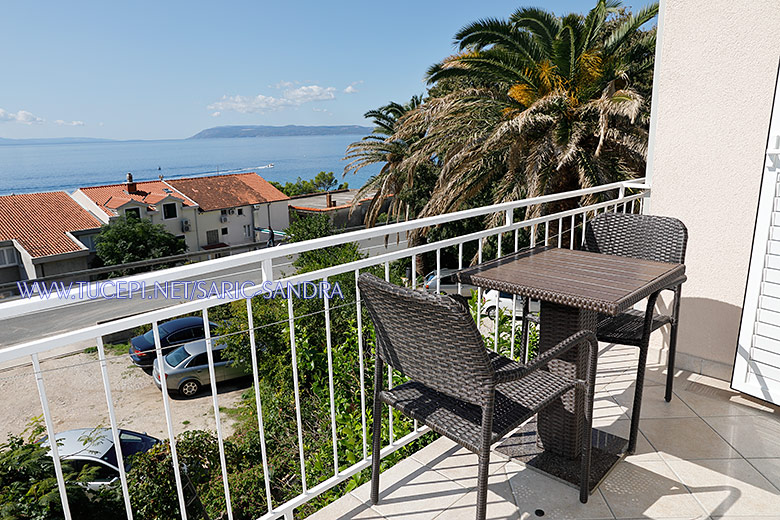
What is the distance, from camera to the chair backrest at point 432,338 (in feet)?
4.93

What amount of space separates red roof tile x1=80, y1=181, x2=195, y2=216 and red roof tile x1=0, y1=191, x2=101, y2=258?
119cm

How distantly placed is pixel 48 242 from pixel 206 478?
32.5 metres

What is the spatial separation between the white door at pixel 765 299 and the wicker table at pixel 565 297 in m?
0.75

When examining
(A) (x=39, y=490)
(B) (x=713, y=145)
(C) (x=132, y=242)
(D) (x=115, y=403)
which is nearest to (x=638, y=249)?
(B) (x=713, y=145)

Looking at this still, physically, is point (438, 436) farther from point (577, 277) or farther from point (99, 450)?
point (99, 450)

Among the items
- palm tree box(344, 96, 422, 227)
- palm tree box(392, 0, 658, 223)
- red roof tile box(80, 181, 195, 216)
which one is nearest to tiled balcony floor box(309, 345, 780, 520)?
palm tree box(392, 0, 658, 223)

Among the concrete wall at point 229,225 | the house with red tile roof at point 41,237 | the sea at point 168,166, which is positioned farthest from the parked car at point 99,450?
the sea at point 168,166

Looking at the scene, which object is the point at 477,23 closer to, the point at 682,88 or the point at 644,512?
the point at 682,88

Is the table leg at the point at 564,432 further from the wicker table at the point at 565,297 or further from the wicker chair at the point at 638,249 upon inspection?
the wicker chair at the point at 638,249

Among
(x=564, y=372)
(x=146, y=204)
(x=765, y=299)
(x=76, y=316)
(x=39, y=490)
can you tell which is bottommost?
(x=76, y=316)

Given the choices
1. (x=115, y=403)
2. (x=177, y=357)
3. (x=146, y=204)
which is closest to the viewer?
(x=177, y=357)

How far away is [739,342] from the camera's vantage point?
287 cm

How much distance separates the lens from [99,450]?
25.1 ft

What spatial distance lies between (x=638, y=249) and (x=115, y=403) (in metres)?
19.5
